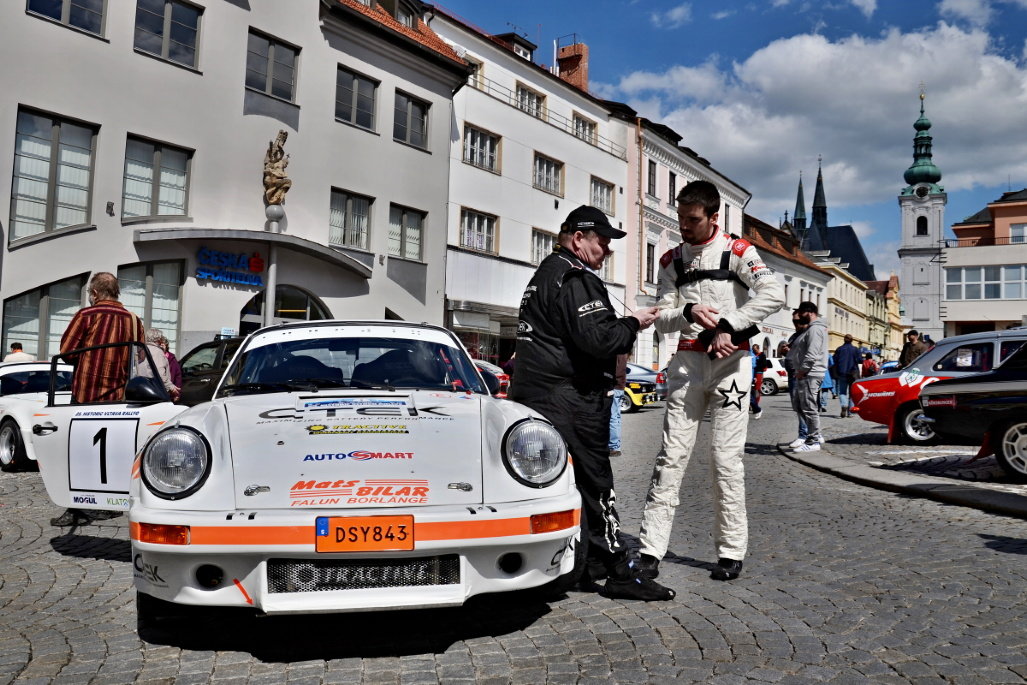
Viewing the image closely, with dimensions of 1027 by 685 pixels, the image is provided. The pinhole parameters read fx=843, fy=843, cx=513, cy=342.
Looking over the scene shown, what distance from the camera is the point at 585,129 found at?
3541cm

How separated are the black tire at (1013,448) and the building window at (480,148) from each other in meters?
21.4

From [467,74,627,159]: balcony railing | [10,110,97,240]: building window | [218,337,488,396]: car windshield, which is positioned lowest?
[218,337,488,396]: car windshield

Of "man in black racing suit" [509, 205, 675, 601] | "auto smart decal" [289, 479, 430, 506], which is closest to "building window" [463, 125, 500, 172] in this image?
"man in black racing suit" [509, 205, 675, 601]

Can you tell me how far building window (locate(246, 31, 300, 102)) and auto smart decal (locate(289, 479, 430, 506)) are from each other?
61.6ft

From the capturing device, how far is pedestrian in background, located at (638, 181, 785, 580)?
4.33m

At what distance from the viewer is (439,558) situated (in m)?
3.25

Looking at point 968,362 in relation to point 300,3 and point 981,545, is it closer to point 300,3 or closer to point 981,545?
point 981,545

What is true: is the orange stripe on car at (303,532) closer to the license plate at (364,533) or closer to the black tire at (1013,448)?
the license plate at (364,533)

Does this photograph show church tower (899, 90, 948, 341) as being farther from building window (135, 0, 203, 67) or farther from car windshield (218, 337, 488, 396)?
car windshield (218, 337, 488, 396)

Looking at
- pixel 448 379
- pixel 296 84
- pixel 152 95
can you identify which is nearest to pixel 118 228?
pixel 152 95

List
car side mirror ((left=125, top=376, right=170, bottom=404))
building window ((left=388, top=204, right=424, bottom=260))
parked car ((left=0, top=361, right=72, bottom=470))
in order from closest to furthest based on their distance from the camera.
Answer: car side mirror ((left=125, top=376, right=170, bottom=404)) < parked car ((left=0, top=361, right=72, bottom=470)) < building window ((left=388, top=204, right=424, bottom=260))

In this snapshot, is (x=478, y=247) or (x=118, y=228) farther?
(x=478, y=247)

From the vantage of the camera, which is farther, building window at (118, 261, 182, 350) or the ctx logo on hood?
building window at (118, 261, 182, 350)

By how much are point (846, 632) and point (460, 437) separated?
72.5 inches
